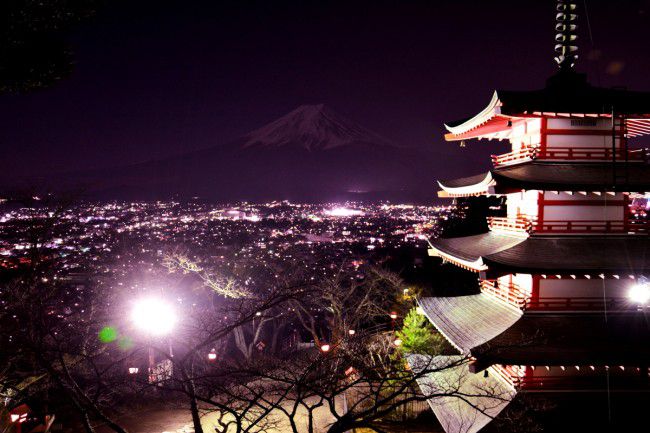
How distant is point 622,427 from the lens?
8.95m

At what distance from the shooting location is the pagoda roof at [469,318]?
988 centimetres

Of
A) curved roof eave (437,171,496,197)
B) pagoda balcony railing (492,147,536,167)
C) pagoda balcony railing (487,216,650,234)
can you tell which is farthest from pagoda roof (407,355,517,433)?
pagoda balcony railing (492,147,536,167)

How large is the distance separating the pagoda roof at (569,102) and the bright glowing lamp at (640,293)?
3.74 meters

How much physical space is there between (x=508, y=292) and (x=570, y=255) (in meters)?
1.86

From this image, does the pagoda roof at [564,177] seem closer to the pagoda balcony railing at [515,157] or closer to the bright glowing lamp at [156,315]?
the pagoda balcony railing at [515,157]

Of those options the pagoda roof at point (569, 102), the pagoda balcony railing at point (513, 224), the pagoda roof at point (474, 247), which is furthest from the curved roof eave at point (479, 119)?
the pagoda roof at point (474, 247)

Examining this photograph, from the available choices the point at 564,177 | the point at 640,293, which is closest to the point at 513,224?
the point at 564,177

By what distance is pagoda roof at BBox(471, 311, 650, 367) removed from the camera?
849 centimetres

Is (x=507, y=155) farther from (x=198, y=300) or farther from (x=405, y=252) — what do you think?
(x=405, y=252)

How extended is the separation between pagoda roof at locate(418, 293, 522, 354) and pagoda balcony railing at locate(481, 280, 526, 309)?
0.14 meters

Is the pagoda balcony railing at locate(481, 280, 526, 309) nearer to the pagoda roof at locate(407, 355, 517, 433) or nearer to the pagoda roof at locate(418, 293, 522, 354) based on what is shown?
the pagoda roof at locate(418, 293, 522, 354)

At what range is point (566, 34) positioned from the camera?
1049 centimetres

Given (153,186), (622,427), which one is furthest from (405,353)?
(153,186)

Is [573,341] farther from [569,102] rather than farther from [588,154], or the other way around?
[569,102]
